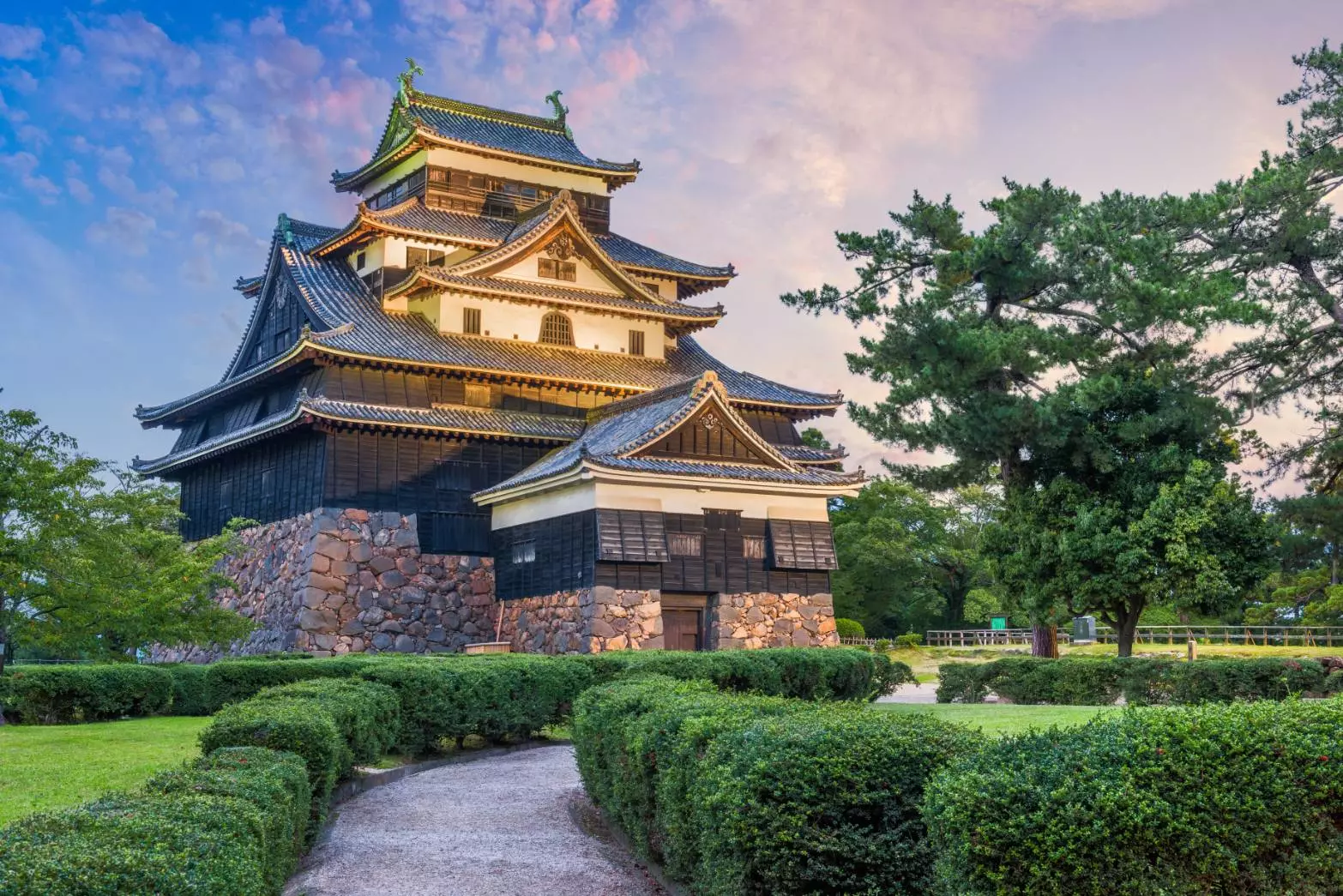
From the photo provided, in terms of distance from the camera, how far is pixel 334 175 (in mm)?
51094

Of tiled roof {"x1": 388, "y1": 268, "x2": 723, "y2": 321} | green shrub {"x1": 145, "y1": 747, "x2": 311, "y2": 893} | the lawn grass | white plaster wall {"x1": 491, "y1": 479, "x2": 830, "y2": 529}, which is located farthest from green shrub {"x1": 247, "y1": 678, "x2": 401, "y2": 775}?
tiled roof {"x1": 388, "y1": 268, "x2": 723, "y2": 321}

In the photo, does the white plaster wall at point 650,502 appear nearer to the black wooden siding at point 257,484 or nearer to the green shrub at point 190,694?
the black wooden siding at point 257,484

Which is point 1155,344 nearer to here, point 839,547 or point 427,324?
point 427,324

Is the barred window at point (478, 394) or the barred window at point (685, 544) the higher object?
the barred window at point (478, 394)

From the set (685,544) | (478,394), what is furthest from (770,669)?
(478,394)

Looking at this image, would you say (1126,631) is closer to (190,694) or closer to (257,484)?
(190,694)

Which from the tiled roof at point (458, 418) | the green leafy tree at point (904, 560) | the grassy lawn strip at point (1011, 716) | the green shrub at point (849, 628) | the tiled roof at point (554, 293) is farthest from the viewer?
the green leafy tree at point (904, 560)

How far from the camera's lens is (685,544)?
3456 cm

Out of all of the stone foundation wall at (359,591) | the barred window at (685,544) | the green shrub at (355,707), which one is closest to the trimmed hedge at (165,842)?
the green shrub at (355,707)

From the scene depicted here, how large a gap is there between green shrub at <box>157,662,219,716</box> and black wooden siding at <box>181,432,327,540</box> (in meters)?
11.6

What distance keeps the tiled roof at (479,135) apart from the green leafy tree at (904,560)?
24223mm

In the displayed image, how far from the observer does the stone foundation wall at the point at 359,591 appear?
35.2 metres

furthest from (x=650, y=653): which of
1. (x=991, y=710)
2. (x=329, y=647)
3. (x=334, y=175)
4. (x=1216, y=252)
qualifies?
(x=334, y=175)

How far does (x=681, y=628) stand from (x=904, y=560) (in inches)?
1265
